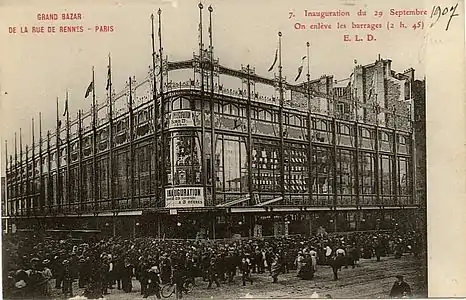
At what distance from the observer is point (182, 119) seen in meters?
1.59

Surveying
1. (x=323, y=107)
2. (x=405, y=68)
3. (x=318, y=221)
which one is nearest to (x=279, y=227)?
(x=318, y=221)

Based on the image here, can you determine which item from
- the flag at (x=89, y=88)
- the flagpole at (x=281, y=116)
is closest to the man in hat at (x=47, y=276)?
the flag at (x=89, y=88)

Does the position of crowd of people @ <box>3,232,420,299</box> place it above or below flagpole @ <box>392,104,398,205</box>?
below

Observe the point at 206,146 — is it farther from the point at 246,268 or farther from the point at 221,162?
the point at 246,268

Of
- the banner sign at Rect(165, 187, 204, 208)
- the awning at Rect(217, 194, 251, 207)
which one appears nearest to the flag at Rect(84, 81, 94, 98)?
the banner sign at Rect(165, 187, 204, 208)

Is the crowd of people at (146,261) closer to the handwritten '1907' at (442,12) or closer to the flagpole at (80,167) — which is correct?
the flagpole at (80,167)

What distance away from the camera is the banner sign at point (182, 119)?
62.8 inches

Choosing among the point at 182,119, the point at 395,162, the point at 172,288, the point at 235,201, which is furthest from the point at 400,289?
the point at 182,119

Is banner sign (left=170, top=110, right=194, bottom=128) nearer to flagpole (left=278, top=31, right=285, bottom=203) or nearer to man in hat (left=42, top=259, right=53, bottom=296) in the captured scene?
flagpole (left=278, top=31, right=285, bottom=203)

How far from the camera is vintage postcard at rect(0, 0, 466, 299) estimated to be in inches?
62.2

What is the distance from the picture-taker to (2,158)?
159cm

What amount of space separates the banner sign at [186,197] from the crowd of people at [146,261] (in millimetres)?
99

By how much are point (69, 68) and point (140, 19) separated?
0.22m

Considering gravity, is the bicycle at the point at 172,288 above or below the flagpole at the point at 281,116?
below
